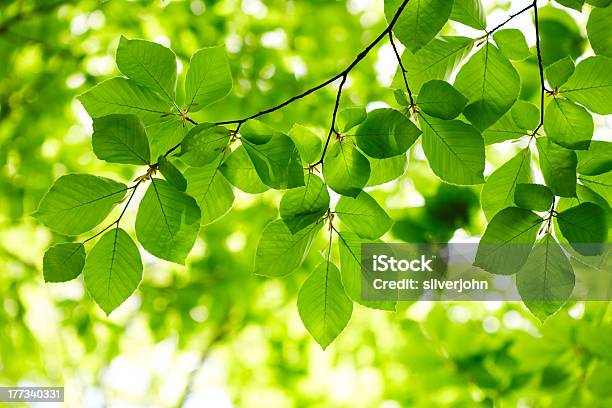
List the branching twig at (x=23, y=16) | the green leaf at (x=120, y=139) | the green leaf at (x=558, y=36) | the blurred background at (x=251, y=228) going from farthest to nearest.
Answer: the branching twig at (x=23, y=16) → the blurred background at (x=251, y=228) → the green leaf at (x=558, y=36) → the green leaf at (x=120, y=139)

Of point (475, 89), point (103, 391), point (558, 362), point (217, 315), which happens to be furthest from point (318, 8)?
point (103, 391)

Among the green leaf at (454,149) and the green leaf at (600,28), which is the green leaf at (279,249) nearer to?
the green leaf at (454,149)

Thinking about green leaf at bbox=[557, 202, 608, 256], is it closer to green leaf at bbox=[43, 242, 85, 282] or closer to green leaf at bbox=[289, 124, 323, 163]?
green leaf at bbox=[289, 124, 323, 163]

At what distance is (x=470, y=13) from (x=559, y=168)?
228mm

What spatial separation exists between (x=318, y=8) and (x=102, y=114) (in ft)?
6.69

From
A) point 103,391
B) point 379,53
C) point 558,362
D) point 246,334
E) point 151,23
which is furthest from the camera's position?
point 103,391

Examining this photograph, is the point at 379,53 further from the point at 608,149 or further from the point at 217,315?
the point at 608,149

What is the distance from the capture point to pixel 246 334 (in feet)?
10.8

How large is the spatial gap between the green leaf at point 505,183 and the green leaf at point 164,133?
423 mm

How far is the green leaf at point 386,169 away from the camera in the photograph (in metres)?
0.76

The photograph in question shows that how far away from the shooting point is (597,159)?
2.44 ft

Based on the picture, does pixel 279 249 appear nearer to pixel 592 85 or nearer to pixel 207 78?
pixel 207 78

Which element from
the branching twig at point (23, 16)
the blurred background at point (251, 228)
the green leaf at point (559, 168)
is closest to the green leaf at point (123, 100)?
the green leaf at point (559, 168)

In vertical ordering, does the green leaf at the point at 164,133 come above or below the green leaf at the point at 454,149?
above
